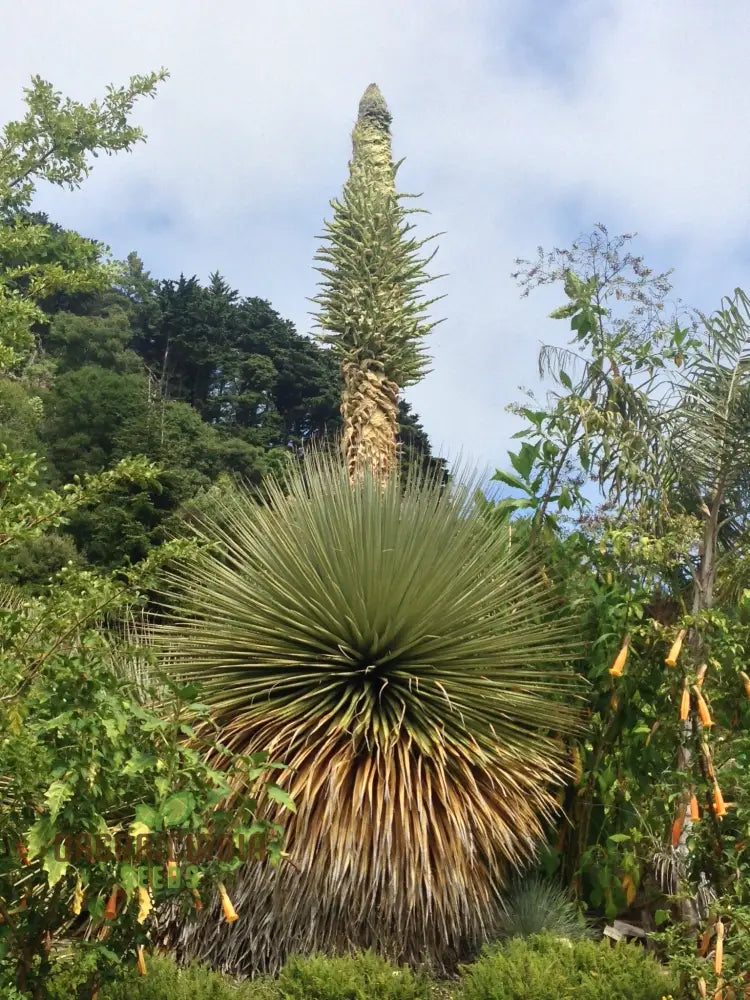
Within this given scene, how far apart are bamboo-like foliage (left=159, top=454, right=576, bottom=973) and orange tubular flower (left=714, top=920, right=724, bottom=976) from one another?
1536mm

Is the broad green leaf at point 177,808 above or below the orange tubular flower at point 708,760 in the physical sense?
below

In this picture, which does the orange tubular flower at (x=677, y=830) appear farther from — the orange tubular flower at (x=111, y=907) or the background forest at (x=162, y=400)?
the background forest at (x=162, y=400)

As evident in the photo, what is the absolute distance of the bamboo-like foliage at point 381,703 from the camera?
17.4 ft

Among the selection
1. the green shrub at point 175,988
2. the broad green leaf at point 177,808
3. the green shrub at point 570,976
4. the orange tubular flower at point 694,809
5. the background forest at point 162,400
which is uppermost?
the background forest at point 162,400

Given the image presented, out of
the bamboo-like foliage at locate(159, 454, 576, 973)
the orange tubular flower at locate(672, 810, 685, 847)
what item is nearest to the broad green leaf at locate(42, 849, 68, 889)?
the bamboo-like foliage at locate(159, 454, 576, 973)

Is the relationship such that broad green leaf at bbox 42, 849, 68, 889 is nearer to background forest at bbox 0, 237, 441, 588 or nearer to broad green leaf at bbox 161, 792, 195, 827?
broad green leaf at bbox 161, 792, 195, 827

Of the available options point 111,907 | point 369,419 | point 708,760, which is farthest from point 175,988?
point 369,419

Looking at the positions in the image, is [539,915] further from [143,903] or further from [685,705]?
[143,903]

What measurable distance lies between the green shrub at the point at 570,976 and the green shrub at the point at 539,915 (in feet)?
2.64

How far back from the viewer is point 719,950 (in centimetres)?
392

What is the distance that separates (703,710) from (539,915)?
183cm

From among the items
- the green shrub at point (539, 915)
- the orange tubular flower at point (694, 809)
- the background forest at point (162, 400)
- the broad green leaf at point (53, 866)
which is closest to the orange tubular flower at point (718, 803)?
the orange tubular flower at point (694, 809)

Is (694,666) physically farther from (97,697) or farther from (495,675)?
(97,697)

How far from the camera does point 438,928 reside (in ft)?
18.2
